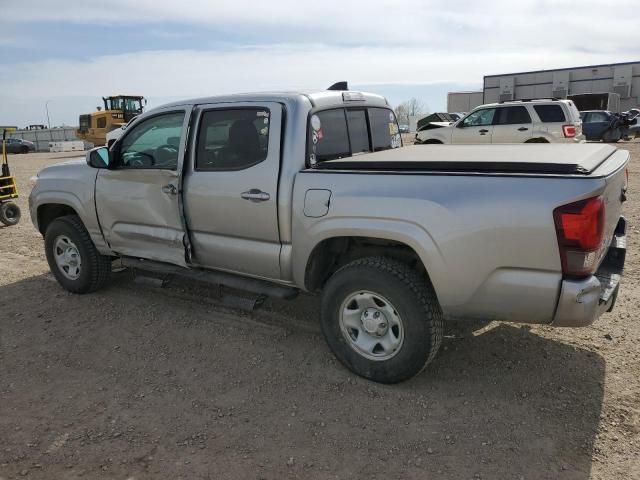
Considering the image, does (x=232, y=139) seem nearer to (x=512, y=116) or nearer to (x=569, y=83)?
(x=512, y=116)

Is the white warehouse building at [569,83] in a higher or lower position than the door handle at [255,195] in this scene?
higher

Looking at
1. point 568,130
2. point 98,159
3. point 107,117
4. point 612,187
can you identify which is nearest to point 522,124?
point 568,130

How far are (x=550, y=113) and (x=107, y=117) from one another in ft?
80.3

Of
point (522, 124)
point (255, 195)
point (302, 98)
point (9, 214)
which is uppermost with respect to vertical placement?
point (302, 98)

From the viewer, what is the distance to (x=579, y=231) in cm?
257

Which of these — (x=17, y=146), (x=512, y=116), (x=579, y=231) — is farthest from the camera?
(x=17, y=146)

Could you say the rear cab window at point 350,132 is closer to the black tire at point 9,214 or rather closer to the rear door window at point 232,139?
the rear door window at point 232,139

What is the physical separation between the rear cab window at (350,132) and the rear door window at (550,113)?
10.00 metres

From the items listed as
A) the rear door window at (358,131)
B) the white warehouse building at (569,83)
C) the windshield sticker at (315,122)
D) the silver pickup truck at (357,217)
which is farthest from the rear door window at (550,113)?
the white warehouse building at (569,83)

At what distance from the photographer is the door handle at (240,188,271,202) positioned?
11.8 feet

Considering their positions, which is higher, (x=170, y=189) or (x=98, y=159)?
(x=98, y=159)

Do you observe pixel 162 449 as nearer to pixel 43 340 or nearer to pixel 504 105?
pixel 43 340

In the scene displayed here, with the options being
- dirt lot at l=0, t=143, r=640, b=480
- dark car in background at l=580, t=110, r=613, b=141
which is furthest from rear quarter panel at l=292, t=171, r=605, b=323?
dark car in background at l=580, t=110, r=613, b=141

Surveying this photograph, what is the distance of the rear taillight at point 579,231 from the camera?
2559 millimetres
